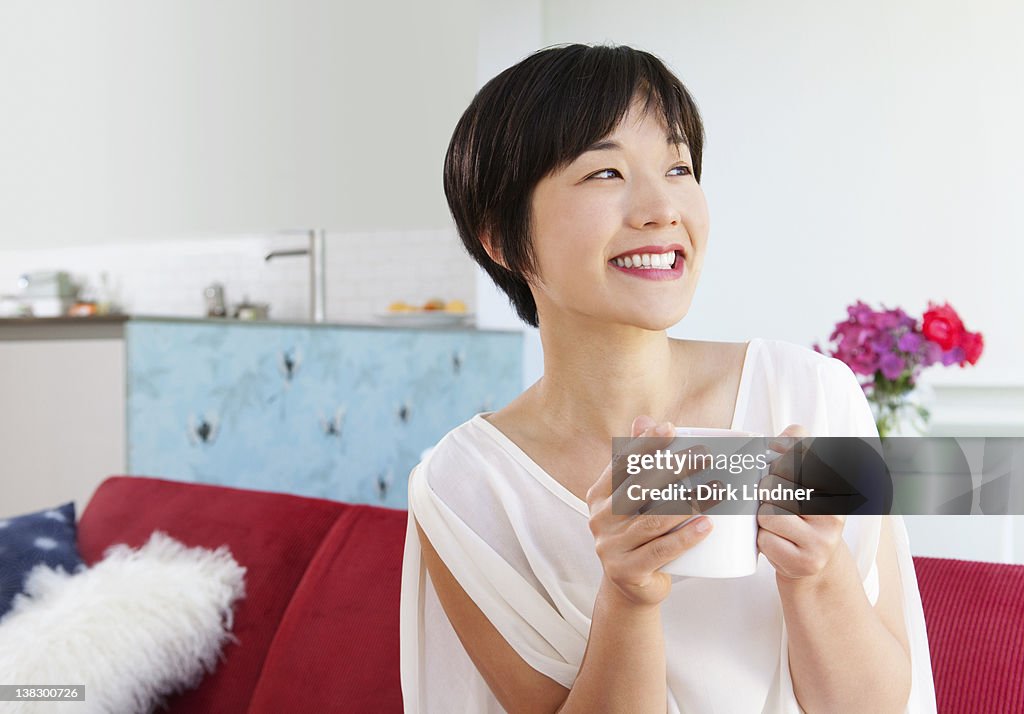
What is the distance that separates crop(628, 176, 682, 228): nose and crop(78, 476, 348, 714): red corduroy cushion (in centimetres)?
89

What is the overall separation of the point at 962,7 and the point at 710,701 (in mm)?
3150

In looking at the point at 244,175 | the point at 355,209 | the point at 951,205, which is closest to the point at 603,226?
the point at 951,205

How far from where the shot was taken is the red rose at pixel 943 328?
1.91 metres

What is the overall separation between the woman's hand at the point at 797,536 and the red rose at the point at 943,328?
140 cm

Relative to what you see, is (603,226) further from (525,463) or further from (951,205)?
(951,205)

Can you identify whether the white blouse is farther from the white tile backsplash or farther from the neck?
the white tile backsplash

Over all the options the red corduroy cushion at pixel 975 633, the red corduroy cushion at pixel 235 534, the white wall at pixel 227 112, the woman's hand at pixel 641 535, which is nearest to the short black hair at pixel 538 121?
the woman's hand at pixel 641 535

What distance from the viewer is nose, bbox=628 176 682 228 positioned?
0.82 m

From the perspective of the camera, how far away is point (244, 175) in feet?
16.5

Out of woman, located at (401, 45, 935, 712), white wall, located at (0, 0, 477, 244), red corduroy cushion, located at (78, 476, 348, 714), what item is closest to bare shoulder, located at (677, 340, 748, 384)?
woman, located at (401, 45, 935, 712)

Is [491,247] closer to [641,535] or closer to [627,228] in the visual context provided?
[627,228]

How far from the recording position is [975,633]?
3.47 ft

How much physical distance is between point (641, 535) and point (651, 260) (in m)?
0.27

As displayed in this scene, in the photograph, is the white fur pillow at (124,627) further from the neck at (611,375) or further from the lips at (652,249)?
the lips at (652,249)
